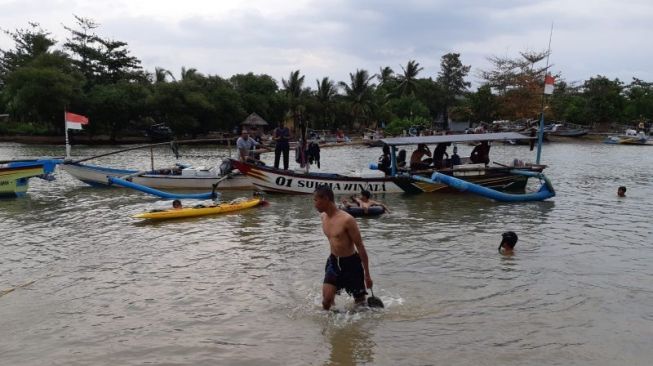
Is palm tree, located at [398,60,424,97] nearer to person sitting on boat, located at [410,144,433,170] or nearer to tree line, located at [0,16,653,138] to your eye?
tree line, located at [0,16,653,138]

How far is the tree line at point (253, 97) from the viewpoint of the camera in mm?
47656

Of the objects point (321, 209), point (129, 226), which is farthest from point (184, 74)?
point (321, 209)

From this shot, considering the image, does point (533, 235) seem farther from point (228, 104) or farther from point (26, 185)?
point (228, 104)

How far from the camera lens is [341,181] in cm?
1703

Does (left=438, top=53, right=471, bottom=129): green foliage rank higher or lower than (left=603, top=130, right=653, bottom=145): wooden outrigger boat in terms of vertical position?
higher

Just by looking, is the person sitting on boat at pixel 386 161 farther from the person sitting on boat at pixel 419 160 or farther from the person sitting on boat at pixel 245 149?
the person sitting on boat at pixel 245 149

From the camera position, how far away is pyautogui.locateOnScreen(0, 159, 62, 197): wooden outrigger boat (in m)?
16.6

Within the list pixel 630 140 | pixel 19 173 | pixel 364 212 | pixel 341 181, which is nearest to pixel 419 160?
pixel 341 181

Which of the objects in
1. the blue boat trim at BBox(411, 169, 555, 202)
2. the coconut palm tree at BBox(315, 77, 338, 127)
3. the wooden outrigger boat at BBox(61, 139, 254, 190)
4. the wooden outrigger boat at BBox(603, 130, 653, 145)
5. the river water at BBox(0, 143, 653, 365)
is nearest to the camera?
the river water at BBox(0, 143, 653, 365)

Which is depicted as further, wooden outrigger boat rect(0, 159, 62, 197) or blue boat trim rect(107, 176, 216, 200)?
wooden outrigger boat rect(0, 159, 62, 197)

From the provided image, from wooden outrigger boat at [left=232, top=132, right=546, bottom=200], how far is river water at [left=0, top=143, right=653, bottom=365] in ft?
9.35

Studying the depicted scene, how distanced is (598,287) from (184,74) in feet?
177

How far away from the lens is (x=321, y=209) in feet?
19.5

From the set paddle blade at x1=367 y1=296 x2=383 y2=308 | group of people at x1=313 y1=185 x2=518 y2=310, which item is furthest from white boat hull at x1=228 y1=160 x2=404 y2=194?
group of people at x1=313 y1=185 x2=518 y2=310
